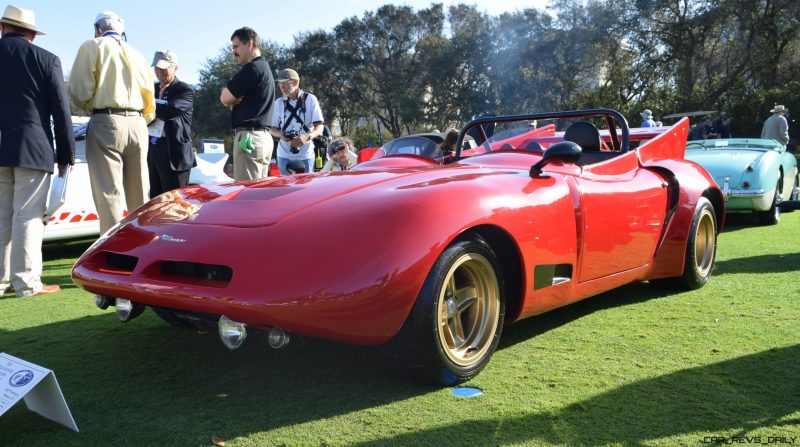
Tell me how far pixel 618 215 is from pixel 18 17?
395cm

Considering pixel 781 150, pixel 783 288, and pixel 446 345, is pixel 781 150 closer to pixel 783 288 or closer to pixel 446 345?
pixel 783 288

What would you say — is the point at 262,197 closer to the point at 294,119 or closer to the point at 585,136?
the point at 585,136

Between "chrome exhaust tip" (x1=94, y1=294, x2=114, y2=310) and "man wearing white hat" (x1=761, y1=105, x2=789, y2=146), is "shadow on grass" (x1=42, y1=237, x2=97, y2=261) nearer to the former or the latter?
"chrome exhaust tip" (x1=94, y1=294, x2=114, y2=310)

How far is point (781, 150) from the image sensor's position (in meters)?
9.26

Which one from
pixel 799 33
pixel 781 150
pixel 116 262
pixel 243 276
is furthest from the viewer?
pixel 799 33

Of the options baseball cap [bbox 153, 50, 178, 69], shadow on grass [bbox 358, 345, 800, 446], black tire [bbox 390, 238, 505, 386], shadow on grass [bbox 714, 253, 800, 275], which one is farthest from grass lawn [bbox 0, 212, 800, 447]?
baseball cap [bbox 153, 50, 178, 69]

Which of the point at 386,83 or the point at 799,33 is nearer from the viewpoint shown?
the point at 799,33

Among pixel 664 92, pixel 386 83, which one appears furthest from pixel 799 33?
pixel 386 83

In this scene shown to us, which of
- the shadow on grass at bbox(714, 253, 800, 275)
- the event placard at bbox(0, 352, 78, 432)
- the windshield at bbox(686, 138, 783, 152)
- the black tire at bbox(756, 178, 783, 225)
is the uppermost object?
the windshield at bbox(686, 138, 783, 152)

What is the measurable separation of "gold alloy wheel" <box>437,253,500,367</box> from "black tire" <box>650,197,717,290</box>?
1955 millimetres

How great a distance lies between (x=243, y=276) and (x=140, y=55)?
3314 mm

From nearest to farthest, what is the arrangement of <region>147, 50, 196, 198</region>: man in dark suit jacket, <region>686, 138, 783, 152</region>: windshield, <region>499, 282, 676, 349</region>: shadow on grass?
<region>499, 282, 676, 349</region>: shadow on grass
<region>147, 50, 196, 198</region>: man in dark suit jacket
<region>686, 138, 783, 152</region>: windshield

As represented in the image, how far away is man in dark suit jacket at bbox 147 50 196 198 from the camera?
18.3 ft

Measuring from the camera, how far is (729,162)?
8.24m
